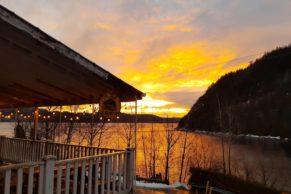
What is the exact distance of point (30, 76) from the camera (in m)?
6.68

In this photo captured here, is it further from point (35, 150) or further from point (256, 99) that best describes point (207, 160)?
point (256, 99)

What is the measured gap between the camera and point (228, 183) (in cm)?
1387

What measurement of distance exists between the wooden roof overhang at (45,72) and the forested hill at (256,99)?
232 ft

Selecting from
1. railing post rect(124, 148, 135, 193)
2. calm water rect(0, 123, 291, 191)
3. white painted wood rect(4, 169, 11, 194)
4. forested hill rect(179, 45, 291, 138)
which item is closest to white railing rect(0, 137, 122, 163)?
railing post rect(124, 148, 135, 193)

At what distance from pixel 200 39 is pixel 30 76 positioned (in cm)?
1356

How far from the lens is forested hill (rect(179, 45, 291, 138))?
83.9m

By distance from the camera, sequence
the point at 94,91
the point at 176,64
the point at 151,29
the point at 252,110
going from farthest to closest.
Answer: the point at 252,110
the point at 176,64
the point at 151,29
the point at 94,91

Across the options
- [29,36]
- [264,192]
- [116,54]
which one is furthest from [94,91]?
[116,54]

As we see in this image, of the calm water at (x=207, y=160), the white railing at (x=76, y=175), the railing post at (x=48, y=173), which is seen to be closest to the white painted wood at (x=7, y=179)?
the white railing at (x=76, y=175)

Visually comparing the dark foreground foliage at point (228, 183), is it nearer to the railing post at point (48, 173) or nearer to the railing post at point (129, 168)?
the railing post at point (129, 168)

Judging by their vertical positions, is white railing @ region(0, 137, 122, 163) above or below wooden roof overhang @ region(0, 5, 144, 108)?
below

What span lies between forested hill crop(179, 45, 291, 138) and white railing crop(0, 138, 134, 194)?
71.8 meters

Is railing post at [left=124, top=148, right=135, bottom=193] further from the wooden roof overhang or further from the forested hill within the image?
the forested hill

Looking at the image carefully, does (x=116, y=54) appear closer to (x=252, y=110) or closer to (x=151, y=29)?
(x=151, y=29)
